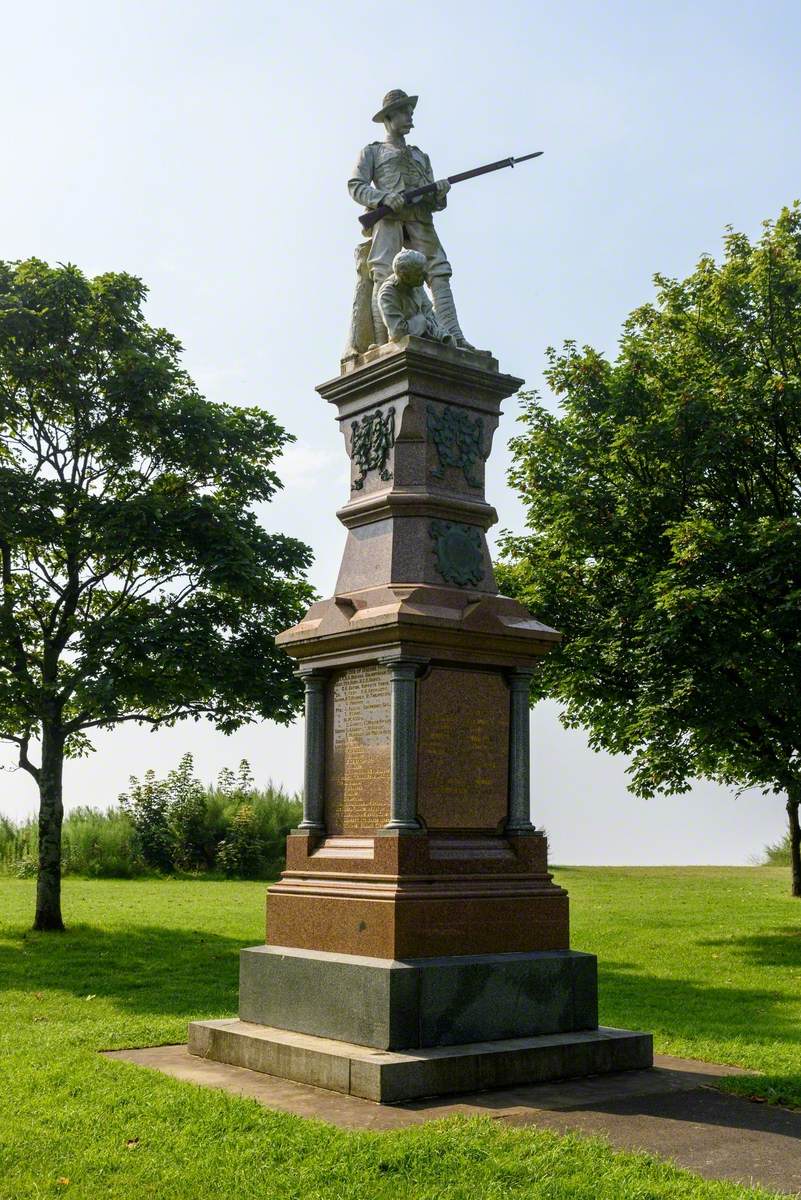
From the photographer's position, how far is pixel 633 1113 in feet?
27.5

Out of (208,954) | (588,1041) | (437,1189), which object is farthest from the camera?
(208,954)

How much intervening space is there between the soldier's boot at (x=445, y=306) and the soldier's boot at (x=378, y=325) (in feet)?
1.82

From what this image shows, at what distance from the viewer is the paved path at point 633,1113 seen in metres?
7.39

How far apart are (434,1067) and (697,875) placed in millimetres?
30404

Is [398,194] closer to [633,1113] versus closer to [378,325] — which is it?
[378,325]

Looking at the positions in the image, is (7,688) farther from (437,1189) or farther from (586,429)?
(437,1189)

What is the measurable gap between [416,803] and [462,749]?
68cm

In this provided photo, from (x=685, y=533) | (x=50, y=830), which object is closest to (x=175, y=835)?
(x=50, y=830)

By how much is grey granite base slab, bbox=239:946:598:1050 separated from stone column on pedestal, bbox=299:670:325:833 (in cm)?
118

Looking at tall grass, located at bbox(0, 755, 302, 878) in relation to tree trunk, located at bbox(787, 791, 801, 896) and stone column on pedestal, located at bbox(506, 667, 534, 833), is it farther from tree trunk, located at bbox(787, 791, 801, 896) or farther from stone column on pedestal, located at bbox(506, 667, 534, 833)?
stone column on pedestal, located at bbox(506, 667, 534, 833)

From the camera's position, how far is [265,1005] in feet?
34.6

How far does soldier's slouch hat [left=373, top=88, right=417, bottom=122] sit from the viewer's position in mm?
12375

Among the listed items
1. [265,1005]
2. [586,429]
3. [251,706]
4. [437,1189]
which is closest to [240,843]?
[251,706]

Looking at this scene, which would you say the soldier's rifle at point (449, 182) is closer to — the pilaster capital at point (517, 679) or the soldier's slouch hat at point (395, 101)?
the soldier's slouch hat at point (395, 101)
